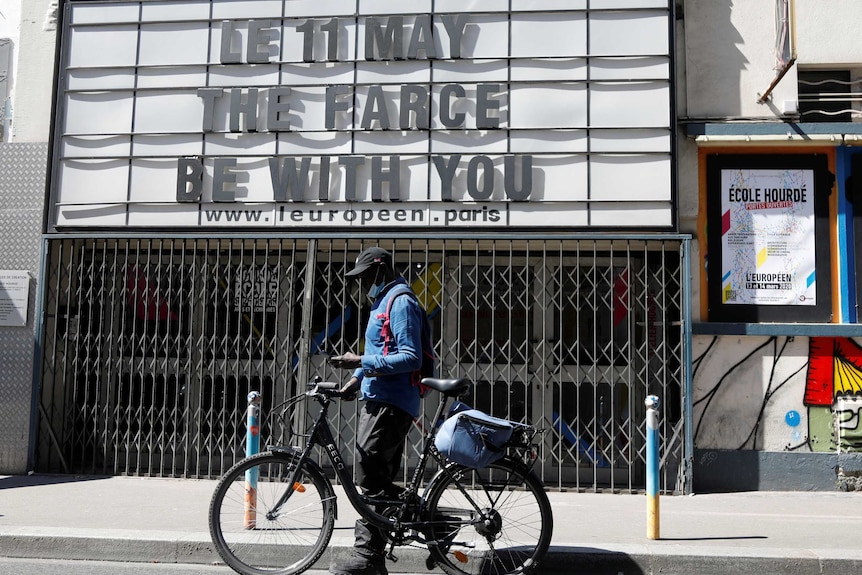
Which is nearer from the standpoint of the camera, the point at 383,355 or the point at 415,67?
the point at 383,355

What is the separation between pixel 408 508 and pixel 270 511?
0.83m

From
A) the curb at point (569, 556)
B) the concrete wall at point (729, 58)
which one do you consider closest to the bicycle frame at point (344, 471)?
the curb at point (569, 556)

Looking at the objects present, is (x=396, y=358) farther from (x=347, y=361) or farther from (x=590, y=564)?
(x=590, y=564)

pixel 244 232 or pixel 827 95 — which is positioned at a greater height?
pixel 827 95

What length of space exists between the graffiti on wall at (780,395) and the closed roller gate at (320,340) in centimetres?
37

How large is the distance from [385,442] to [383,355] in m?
0.52

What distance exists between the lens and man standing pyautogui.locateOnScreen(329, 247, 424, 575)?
4.74 metres

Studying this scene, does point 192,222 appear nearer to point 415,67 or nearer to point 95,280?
point 95,280

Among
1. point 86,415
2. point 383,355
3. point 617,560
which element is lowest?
point 617,560

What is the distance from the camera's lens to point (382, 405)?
15.9 feet

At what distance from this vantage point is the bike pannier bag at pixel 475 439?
4.68 metres

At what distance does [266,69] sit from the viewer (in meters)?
8.60

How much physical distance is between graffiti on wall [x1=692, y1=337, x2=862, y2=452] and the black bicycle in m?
3.95

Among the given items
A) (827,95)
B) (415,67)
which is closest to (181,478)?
(415,67)
